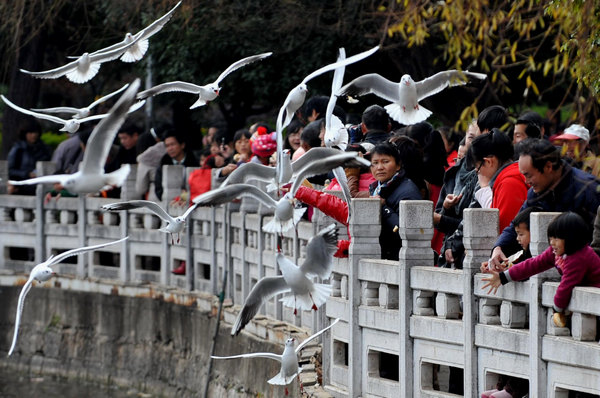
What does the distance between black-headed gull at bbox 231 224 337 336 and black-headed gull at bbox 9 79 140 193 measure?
113cm

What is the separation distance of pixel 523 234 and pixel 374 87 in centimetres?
166

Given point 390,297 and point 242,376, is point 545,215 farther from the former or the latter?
point 242,376

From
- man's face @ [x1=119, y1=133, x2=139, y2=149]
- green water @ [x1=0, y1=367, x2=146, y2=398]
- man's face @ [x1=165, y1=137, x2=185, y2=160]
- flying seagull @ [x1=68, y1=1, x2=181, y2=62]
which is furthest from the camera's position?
man's face @ [x1=119, y1=133, x2=139, y2=149]

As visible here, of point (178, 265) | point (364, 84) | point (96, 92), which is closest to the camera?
point (364, 84)

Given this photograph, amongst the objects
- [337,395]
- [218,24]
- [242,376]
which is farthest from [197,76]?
[337,395]

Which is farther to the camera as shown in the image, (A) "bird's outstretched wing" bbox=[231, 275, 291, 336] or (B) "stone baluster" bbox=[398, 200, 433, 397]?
(B) "stone baluster" bbox=[398, 200, 433, 397]

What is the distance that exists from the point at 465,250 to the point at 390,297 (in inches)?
42.9

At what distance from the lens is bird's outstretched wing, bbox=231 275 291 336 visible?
7.51 meters

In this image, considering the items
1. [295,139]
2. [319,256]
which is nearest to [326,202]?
[319,256]

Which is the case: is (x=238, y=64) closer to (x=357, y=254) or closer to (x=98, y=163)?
(x=357, y=254)

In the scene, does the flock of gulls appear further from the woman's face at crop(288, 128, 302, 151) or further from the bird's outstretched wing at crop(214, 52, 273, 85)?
the woman's face at crop(288, 128, 302, 151)

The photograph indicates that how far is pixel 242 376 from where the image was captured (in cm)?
1140

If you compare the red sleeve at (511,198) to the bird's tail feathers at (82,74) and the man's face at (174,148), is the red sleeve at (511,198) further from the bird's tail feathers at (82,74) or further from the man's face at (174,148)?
the man's face at (174,148)

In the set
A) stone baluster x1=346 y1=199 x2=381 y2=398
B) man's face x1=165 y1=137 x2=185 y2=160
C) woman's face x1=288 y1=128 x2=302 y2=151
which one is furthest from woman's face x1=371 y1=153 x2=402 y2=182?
man's face x1=165 y1=137 x2=185 y2=160
